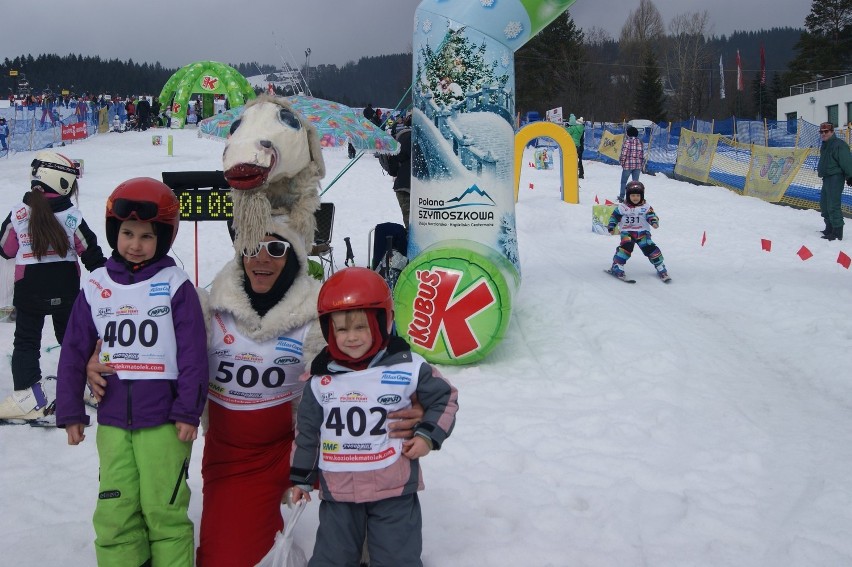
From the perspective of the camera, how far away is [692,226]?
12.5 m

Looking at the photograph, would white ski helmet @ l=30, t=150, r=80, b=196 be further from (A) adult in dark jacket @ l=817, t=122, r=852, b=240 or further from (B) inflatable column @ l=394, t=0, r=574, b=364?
(A) adult in dark jacket @ l=817, t=122, r=852, b=240

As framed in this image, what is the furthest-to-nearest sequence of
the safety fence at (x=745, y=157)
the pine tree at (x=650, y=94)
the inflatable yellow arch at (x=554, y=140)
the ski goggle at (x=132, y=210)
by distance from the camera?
the pine tree at (x=650, y=94) < the safety fence at (x=745, y=157) < the inflatable yellow arch at (x=554, y=140) < the ski goggle at (x=132, y=210)

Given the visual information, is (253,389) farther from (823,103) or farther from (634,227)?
(823,103)

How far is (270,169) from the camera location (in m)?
3.05

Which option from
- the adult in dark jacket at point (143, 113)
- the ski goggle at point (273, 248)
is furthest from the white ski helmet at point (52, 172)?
the adult in dark jacket at point (143, 113)

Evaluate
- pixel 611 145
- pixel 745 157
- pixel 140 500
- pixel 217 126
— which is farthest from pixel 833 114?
pixel 140 500

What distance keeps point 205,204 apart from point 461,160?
2.37m

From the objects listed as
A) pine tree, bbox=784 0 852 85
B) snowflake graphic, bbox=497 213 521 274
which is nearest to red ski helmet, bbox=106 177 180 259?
snowflake graphic, bbox=497 213 521 274

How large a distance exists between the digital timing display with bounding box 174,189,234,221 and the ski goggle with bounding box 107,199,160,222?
3.61 m

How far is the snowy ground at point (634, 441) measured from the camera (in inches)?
126

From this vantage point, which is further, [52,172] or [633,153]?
[633,153]

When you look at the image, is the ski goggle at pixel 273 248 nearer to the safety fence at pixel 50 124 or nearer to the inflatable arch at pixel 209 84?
the safety fence at pixel 50 124

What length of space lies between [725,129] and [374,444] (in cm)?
2679

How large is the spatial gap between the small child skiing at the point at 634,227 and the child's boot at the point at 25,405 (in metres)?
6.44
